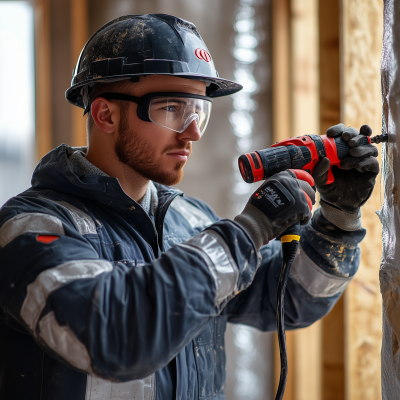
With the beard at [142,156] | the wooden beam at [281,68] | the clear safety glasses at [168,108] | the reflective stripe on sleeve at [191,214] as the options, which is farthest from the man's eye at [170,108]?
the wooden beam at [281,68]

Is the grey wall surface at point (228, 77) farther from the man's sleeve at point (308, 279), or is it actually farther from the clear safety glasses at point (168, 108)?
the clear safety glasses at point (168, 108)

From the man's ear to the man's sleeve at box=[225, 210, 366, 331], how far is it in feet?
2.30

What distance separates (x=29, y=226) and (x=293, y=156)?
728 mm

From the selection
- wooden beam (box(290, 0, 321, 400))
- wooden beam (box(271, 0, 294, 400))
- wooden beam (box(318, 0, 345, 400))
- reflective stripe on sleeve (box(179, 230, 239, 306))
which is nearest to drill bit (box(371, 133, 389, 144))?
reflective stripe on sleeve (box(179, 230, 239, 306))

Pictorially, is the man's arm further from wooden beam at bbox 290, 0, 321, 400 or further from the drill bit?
wooden beam at bbox 290, 0, 321, 400

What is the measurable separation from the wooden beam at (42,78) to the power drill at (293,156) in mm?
1721

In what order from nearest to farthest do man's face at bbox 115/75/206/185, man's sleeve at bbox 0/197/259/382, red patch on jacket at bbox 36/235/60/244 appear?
man's sleeve at bbox 0/197/259/382
red patch on jacket at bbox 36/235/60/244
man's face at bbox 115/75/206/185

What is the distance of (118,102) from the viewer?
49.3 inches

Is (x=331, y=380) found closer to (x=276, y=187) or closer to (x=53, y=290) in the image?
(x=276, y=187)

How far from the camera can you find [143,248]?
1.16 metres

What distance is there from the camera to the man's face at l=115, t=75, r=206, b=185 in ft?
3.99

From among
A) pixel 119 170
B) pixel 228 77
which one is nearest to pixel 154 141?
pixel 119 170

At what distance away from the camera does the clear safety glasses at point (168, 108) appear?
120 cm

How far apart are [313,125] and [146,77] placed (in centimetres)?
121
